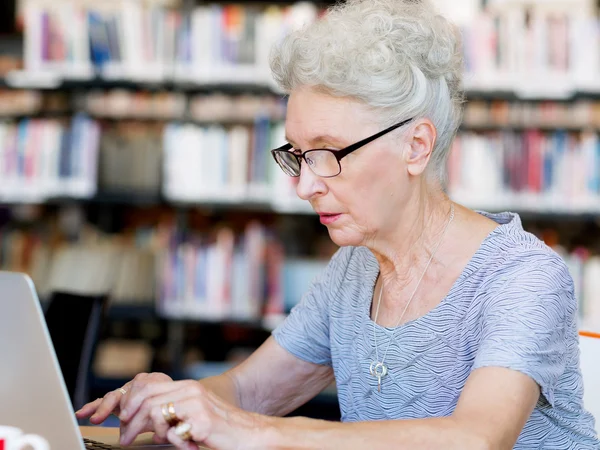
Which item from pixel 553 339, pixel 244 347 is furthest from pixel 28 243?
pixel 553 339

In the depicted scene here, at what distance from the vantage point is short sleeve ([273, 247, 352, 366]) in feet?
5.10

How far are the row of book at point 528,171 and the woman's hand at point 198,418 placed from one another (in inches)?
96.6

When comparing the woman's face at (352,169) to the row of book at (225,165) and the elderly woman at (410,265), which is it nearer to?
the elderly woman at (410,265)

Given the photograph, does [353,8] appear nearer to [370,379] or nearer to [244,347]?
[370,379]

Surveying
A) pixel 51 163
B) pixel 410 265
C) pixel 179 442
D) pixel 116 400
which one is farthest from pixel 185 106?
pixel 179 442

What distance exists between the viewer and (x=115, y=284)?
370cm

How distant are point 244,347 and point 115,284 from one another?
2.32 feet

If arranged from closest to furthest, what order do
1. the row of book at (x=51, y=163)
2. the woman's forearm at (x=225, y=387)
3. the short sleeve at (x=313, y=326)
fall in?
the woman's forearm at (x=225, y=387) → the short sleeve at (x=313, y=326) → the row of book at (x=51, y=163)

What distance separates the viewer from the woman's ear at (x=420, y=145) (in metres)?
1.32

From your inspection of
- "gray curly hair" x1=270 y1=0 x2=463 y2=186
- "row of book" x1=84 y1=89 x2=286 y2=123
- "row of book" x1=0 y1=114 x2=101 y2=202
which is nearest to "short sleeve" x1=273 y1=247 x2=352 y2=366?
"gray curly hair" x1=270 y1=0 x2=463 y2=186

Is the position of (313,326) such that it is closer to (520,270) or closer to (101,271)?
(520,270)

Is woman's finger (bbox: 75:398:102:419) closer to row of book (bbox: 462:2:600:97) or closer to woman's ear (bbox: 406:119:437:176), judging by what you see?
woman's ear (bbox: 406:119:437:176)

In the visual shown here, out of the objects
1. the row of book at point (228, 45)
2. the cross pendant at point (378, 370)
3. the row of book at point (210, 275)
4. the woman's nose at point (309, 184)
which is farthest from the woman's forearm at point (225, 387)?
the row of book at point (228, 45)

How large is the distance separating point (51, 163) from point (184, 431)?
2828 millimetres
